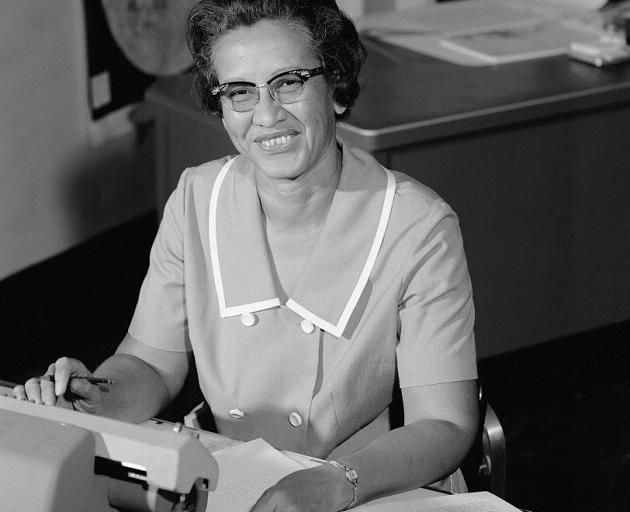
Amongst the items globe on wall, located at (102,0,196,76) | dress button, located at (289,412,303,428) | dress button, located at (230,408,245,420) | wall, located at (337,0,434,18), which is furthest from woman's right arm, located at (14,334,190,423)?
wall, located at (337,0,434,18)

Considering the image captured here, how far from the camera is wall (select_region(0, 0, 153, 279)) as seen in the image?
4.07 meters

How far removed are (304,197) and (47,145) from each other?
260cm

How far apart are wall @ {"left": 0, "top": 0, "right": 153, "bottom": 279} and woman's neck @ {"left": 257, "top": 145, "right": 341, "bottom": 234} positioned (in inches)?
93.2

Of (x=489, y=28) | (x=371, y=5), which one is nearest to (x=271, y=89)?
(x=489, y=28)

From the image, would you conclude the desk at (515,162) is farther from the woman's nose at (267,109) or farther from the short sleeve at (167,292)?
the woman's nose at (267,109)

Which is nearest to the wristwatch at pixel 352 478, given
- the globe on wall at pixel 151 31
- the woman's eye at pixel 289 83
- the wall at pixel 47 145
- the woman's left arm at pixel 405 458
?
the woman's left arm at pixel 405 458

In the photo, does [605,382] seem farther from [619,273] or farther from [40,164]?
[40,164]

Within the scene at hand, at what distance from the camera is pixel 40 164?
14.0 feet

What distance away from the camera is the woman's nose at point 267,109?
175cm

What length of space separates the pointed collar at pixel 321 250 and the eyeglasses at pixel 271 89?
198 mm

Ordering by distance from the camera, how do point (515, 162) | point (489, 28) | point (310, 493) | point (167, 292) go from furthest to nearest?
point (489, 28) → point (515, 162) → point (167, 292) → point (310, 493)

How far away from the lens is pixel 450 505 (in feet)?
5.11

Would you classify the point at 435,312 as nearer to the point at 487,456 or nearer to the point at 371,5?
the point at 487,456

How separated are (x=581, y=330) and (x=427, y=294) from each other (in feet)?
6.23
